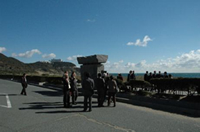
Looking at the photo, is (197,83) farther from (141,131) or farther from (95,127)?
(95,127)

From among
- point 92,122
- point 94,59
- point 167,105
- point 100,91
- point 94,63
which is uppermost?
point 94,59

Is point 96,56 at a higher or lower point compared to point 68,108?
higher

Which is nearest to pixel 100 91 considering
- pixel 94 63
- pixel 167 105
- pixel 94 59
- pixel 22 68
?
pixel 167 105

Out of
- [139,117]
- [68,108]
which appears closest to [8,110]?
[68,108]

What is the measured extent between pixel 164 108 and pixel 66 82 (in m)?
5.03

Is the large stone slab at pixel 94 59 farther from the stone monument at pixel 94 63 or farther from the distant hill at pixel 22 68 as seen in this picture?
the distant hill at pixel 22 68

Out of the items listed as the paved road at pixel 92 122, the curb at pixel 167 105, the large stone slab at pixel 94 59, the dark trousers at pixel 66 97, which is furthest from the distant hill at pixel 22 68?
the paved road at pixel 92 122

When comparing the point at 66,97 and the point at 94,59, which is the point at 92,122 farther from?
the point at 94,59

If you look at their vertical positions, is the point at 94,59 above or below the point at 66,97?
above

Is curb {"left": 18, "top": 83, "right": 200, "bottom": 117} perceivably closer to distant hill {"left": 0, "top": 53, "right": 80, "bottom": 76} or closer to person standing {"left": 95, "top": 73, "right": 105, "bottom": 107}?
person standing {"left": 95, "top": 73, "right": 105, "bottom": 107}

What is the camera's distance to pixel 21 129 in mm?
5871

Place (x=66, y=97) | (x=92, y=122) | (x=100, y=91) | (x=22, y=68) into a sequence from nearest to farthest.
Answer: (x=92, y=122)
(x=66, y=97)
(x=100, y=91)
(x=22, y=68)

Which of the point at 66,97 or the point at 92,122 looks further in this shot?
the point at 66,97

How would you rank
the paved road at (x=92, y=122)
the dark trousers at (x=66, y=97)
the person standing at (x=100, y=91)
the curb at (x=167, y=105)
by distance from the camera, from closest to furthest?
the paved road at (x=92, y=122), the curb at (x=167, y=105), the dark trousers at (x=66, y=97), the person standing at (x=100, y=91)
